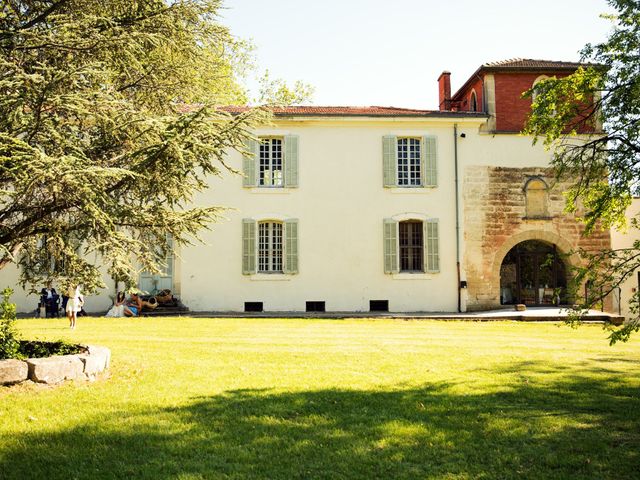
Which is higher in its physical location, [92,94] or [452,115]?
[452,115]

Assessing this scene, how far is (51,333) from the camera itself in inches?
482

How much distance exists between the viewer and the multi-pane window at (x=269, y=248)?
1959 centimetres

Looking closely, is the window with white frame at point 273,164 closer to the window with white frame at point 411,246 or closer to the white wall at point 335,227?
the white wall at point 335,227

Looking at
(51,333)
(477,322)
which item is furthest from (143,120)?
(477,322)

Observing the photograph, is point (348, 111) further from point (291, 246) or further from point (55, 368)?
point (55, 368)

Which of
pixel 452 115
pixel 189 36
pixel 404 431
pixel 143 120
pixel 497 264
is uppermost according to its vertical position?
pixel 452 115

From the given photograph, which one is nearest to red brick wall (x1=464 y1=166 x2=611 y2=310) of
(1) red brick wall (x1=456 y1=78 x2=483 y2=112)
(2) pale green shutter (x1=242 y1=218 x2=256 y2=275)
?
(1) red brick wall (x1=456 y1=78 x2=483 y2=112)

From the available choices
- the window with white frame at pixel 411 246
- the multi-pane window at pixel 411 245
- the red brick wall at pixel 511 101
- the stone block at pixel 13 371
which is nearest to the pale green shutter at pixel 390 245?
the window with white frame at pixel 411 246

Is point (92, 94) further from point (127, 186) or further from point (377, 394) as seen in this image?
point (377, 394)

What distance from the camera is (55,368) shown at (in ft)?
22.2

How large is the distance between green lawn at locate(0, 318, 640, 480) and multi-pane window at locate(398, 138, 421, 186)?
10769 mm

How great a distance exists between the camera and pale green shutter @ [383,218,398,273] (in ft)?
64.0

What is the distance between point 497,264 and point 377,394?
→ 47.4ft

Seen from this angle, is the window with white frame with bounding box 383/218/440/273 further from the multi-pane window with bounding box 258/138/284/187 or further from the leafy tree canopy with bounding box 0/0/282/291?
the leafy tree canopy with bounding box 0/0/282/291
